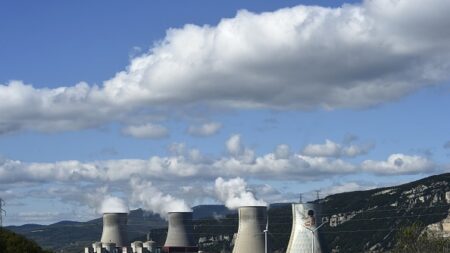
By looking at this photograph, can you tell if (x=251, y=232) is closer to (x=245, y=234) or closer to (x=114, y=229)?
(x=245, y=234)

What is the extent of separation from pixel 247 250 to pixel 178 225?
24978 millimetres

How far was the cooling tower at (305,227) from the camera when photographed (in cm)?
10638

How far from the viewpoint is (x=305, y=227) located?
107812 mm

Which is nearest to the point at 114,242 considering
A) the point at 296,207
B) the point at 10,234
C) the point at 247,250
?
the point at 247,250

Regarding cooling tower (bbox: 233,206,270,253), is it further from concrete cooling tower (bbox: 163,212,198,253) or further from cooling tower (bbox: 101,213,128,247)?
cooling tower (bbox: 101,213,128,247)

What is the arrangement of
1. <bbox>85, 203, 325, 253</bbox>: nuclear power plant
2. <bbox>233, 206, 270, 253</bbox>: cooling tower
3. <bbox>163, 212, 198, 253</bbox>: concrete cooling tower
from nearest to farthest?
1. <bbox>85, 203, 325, 253</bbox>: nuclear power plant
2. <bbox>233, 206, 270, 253</bbox>: cooling tower
3. <bbox>163, 212, 198, 253</bbox>: concrete cooling tower

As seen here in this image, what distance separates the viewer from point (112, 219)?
143250 mm

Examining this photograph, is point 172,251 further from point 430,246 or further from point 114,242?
point 430,246

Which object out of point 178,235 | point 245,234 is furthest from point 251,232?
point 178,235

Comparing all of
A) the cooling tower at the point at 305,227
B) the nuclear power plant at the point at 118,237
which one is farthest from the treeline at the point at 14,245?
the nuclear power plant at the point at 118,237

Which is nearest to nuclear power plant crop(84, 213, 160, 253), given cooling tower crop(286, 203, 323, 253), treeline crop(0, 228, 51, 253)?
cooling tower crop(286, 203, 323, 253)

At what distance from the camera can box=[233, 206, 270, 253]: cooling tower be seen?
384 ft

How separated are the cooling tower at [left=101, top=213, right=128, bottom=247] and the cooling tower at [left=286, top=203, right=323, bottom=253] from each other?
4346 cm

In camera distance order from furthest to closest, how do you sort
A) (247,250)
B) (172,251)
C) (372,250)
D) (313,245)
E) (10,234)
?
(372,250)
(172,251)
(247,250)
(313,245)
(10,234)
